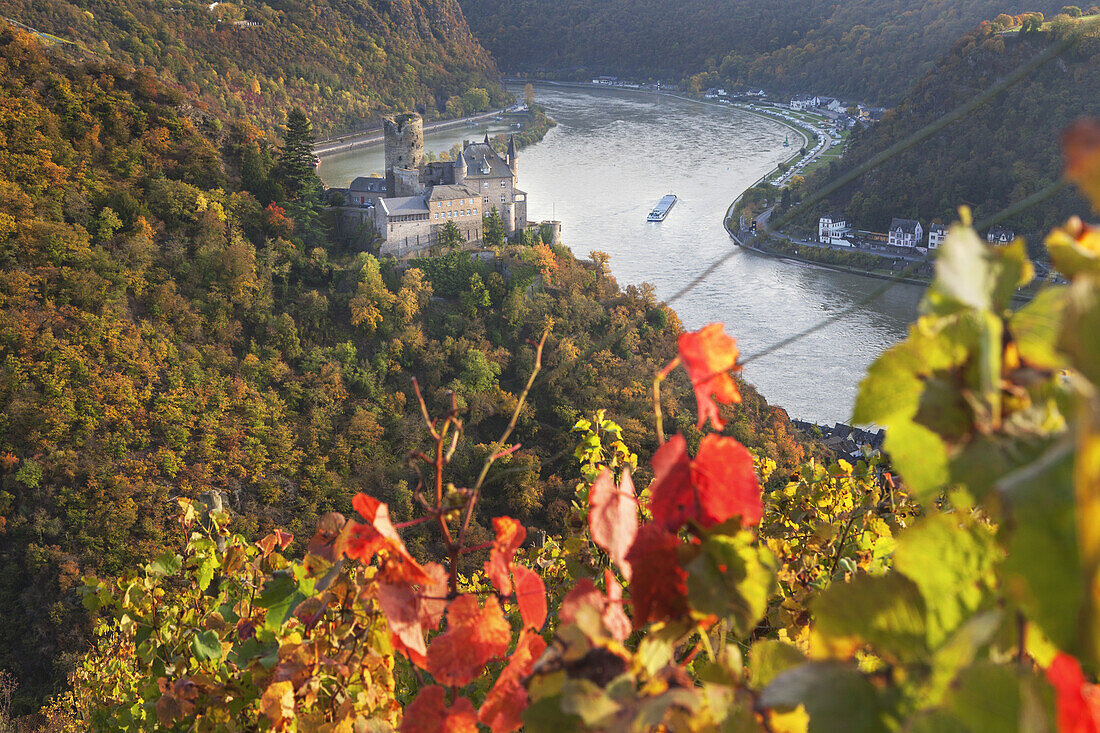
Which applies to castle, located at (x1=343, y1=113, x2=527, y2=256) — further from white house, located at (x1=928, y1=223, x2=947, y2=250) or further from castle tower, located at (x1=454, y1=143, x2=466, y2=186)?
white house, located at (x1=928, y1=223, x2=947, y2=250)

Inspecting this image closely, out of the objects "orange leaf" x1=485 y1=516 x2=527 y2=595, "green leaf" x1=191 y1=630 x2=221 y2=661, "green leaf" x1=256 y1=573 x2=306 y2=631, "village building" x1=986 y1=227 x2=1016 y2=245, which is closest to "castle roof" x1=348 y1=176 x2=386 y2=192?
"village building" x1=986 y1=227 x2=1016 y2=245

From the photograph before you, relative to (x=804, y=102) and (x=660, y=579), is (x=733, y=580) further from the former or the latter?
(x=804, y=102)

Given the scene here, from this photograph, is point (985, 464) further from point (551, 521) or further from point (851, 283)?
point (851, 283)

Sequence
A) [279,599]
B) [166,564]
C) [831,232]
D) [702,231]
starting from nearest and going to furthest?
1. [279,599]
2. [166,564]
3. [702,231]
4. [831,232]

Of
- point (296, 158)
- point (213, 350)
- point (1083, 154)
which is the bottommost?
point (213, 350)

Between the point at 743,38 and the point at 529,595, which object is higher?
the point at 743,38

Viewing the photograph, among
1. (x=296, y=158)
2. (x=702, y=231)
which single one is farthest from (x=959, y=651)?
(x=702, y=231)
